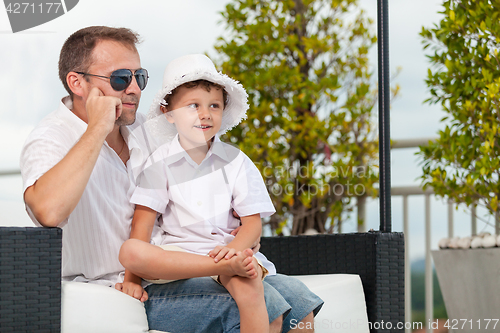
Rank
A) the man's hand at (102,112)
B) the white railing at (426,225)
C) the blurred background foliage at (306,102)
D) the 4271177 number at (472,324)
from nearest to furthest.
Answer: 1. the man's hand at (102,112)
2. the 4271177 number at (472,324)
3. the white railing at (426,225)
4. the blurred background foliage at (306,102)

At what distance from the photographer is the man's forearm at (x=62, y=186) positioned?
1251mm

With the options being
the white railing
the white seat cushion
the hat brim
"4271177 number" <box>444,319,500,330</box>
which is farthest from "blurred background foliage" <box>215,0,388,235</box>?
the white seat cushion

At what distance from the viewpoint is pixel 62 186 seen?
1.28 meters

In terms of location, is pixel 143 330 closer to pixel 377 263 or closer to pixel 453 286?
pixel 377 263

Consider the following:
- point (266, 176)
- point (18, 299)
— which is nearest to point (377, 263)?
point (18, 299)

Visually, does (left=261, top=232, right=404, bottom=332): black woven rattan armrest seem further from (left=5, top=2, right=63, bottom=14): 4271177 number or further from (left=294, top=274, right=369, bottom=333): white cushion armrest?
(left=5, top=2, right=63, bottom=14): 4271177 number

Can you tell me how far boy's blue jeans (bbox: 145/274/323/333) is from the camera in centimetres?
132

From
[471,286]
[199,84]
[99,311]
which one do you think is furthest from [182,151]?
[471,286]

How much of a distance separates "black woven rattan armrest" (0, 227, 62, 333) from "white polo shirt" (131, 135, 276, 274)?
0.35 m

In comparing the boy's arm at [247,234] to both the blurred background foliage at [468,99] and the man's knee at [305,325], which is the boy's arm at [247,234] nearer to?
the man's knee at [305,325]

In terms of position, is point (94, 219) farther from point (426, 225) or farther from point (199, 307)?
point (426, 225)

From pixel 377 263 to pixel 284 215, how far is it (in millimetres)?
1968

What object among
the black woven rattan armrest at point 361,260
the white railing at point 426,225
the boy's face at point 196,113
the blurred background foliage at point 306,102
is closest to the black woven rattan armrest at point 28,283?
the boy's face at point 196,113

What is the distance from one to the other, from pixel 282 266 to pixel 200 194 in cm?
59
